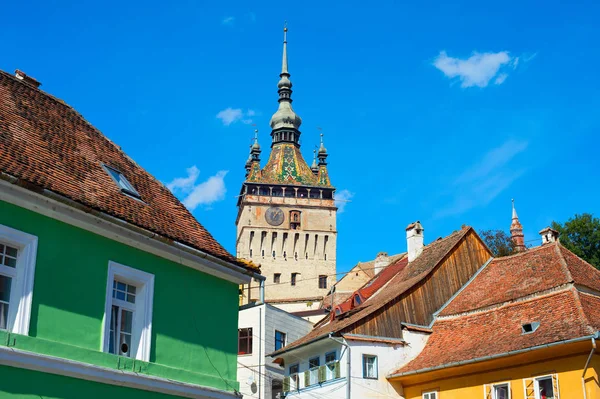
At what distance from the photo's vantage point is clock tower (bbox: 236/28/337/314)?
10262cm

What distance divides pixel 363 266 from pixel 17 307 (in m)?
76.3

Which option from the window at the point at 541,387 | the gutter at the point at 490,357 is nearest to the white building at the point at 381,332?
the gutter at the point at 490,357

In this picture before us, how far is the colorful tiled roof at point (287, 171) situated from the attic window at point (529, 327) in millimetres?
83174

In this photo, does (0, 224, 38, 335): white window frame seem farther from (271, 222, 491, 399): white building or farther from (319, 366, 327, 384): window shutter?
(319, 366, 327, 384): window shutter

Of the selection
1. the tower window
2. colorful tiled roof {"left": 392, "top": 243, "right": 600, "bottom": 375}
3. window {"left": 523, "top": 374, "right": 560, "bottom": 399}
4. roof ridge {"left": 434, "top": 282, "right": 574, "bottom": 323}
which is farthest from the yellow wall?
the tower window

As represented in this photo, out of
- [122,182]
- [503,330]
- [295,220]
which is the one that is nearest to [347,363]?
[503,330]

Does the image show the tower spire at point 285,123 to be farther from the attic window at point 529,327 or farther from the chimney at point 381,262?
the attic window at point 529,327

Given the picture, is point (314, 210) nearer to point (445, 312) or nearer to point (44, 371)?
point (445, 312)

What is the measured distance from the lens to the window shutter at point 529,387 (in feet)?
81.1

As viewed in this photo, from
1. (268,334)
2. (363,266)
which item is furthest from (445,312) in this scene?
(363,266)

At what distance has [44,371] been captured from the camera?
1091 cm

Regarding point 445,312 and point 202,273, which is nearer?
point 202,273

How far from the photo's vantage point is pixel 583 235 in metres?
54.5

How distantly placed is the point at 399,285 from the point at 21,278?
81.7 ft
